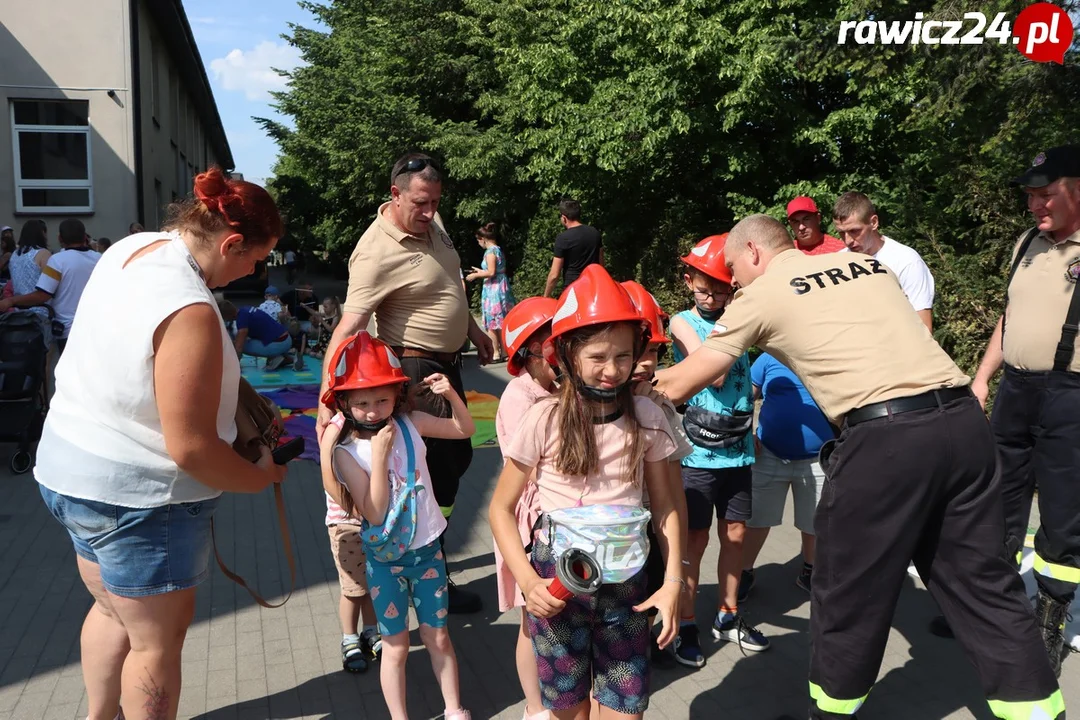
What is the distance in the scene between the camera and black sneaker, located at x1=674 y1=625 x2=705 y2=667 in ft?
13.0

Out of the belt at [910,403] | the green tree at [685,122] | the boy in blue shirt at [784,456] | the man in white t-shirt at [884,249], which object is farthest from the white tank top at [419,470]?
the green tree at [685,122]

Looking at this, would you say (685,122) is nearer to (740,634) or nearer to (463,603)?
(463,603)

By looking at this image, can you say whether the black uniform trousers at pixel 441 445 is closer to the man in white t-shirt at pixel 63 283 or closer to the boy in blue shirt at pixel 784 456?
the boy in blue shirt at pixel 784 456

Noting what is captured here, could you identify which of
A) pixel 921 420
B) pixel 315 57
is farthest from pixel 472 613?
pixel 315 57

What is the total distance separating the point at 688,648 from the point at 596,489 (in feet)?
5.49

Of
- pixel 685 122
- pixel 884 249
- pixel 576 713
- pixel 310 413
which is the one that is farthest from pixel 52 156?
pixel 576 713

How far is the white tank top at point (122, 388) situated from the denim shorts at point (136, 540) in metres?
0.05

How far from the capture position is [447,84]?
2295 cm

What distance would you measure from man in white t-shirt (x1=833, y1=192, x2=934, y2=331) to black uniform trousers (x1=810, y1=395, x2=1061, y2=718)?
2.46 metres

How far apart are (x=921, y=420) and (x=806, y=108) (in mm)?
10849

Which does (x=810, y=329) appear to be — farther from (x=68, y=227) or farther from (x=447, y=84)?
(x=447, y=84)

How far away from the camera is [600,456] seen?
267 centimetres

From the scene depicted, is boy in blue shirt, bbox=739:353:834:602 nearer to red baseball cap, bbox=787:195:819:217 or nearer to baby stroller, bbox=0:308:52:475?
red baseball cap, bbox=787:195:819:217

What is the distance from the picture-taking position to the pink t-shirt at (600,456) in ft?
8.75
